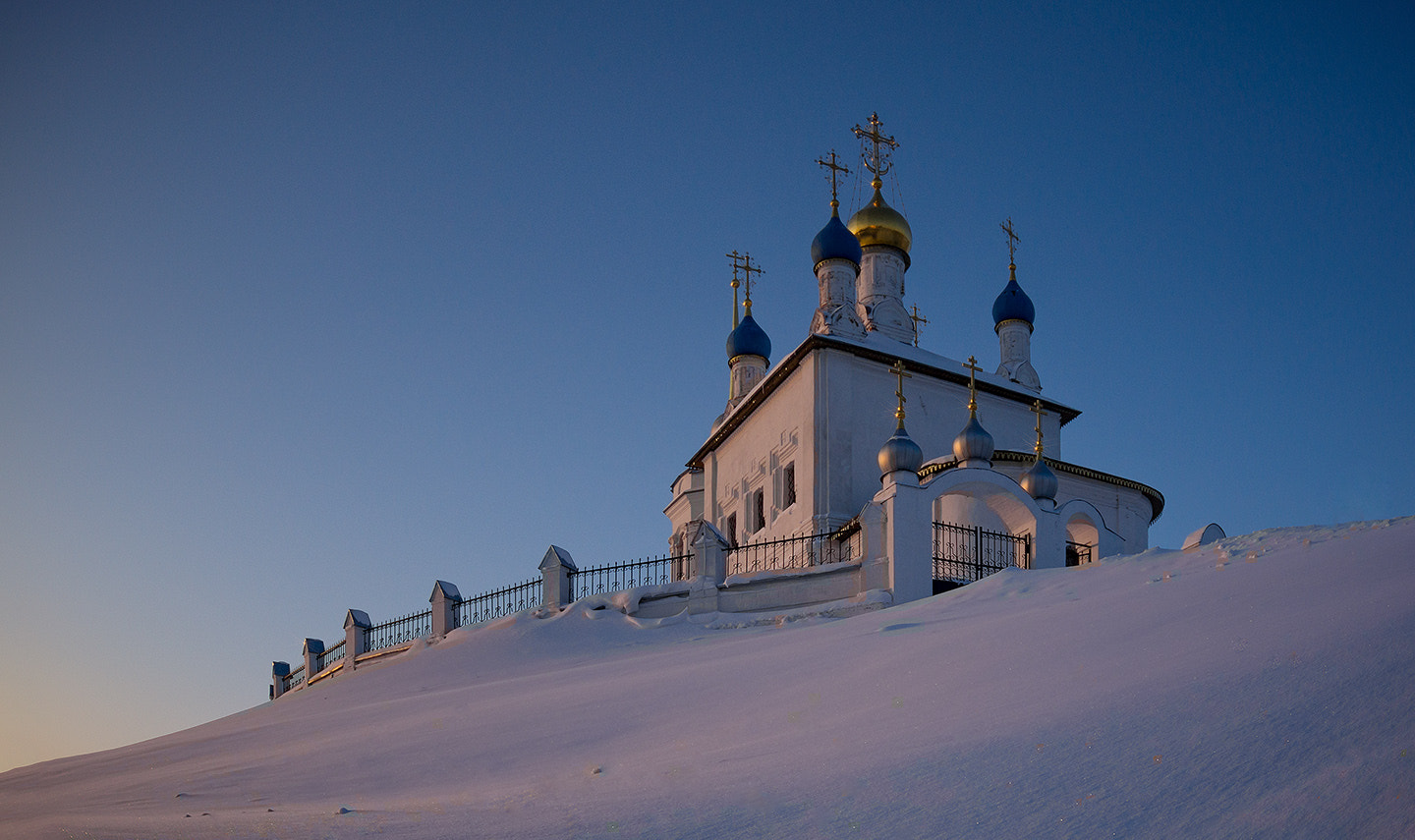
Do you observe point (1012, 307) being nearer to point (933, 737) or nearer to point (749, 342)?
point (749, 342)

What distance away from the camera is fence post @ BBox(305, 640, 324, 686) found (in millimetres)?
23562

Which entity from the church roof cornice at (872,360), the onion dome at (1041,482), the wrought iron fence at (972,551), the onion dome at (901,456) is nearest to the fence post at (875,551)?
the onion dome at (901,456)

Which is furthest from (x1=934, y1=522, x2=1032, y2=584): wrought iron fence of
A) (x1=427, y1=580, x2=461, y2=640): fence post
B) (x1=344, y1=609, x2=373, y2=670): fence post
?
(x1=344, y1=609, x2=373, y2=670): fence post

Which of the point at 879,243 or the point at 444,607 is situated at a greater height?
the point at 879,243

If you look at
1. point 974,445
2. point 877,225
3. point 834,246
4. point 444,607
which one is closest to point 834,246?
point 834,246

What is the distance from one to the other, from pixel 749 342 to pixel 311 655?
12.2 meters

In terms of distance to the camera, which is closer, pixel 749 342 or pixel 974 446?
pixel 974 446

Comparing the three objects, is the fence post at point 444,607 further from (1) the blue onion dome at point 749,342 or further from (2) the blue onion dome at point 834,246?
(1) the blue onion dome at point 749,342

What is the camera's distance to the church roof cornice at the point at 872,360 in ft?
73.2

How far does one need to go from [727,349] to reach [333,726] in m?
18.6

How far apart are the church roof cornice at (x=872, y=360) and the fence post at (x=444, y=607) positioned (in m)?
7.23

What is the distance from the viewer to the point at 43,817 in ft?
Answer: 29.3

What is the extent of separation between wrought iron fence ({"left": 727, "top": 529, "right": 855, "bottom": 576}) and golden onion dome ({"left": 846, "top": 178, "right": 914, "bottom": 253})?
7.39 m

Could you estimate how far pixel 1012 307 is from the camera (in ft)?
86.3
